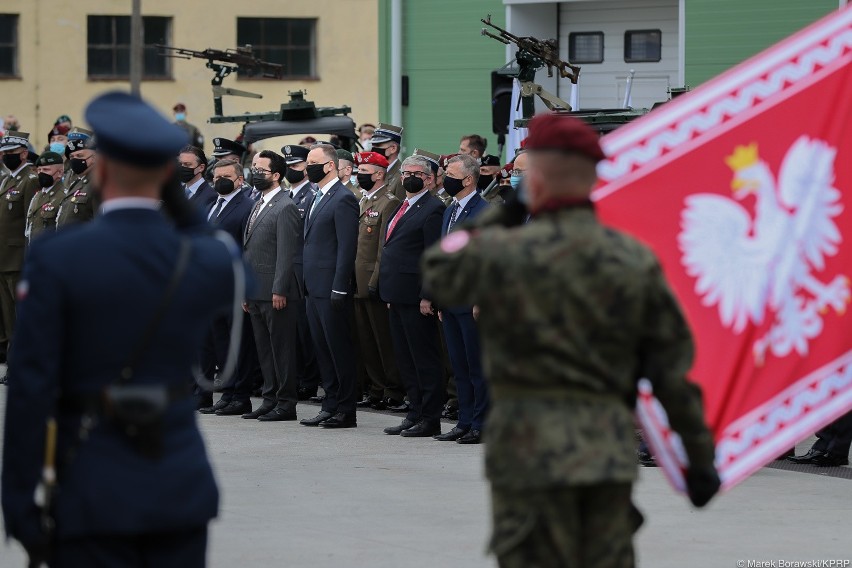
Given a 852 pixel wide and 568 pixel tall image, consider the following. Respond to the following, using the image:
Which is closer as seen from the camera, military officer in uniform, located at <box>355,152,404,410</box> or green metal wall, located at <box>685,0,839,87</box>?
military officer in uniform, located at <box>355,152,404,410</box>

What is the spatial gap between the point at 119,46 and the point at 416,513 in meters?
26.9

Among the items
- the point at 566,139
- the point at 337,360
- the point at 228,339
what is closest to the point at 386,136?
the point at 228,339

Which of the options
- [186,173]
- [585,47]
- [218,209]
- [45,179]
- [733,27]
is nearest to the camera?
[218,209]

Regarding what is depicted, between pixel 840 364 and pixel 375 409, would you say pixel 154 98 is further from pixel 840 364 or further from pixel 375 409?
pixel 840 364

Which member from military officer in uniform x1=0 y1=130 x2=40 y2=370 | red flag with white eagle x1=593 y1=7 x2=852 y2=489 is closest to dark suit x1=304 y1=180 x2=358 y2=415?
military officer in uniform x1=0 y1=130 x2=40 y2=370

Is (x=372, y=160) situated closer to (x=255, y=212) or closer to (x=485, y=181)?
(x=255, y=212)

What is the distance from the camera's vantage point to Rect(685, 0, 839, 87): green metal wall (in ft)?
71.5

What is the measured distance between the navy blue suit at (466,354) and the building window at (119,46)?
2318cm

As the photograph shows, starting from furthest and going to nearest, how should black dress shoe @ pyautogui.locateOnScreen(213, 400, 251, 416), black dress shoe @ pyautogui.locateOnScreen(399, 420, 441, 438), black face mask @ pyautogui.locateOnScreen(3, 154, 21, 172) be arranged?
black face mask @ pyautogui.locateOnScreen(3, 154, 21, 172)
black dress shoe @ pyautogui.locateOnScreen(213, 400, 251, 416)
black dress shoe @ pyautogui.locateOnScreen(399, 420, 441, 438)

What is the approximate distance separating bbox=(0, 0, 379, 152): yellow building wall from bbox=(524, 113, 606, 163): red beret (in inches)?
1144

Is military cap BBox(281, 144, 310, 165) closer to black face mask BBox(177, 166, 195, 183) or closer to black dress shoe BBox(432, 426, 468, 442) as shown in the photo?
black face mask BBox(177, 166, 195, 183)

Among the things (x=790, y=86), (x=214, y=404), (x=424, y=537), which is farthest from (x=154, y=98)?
(x=790, y=86)

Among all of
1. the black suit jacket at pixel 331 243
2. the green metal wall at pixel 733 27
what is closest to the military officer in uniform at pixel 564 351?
the black suit jacket at pixel 331 243

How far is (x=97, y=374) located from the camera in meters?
4.21
